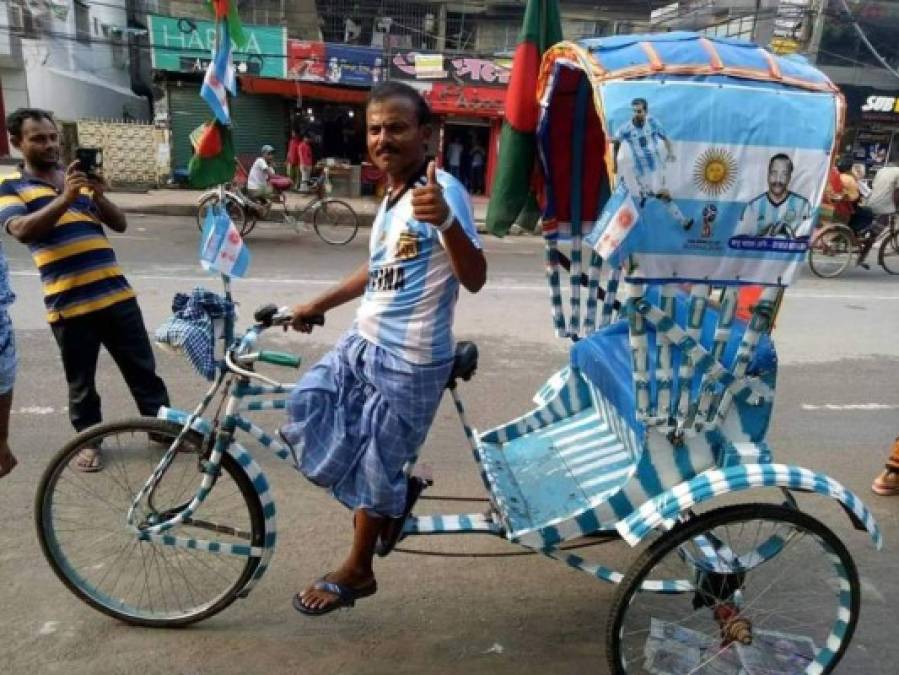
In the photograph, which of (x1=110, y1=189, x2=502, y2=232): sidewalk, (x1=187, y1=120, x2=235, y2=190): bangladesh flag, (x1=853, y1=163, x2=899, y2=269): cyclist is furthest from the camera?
(x1=110, y1=189, x2=502, y2=232): sidewalk

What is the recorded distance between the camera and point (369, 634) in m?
2.30

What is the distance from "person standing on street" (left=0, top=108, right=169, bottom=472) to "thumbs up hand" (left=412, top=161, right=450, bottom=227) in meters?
1.73

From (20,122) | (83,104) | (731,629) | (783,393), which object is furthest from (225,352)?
(83,104)

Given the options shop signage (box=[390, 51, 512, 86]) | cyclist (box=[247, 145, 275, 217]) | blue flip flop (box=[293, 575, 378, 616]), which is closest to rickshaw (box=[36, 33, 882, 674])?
blue flip flop (box=[293, 575, 378, 616])

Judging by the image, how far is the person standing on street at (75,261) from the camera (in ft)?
9.26

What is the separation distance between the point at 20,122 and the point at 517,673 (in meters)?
2.90

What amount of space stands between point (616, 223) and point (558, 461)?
120 cm

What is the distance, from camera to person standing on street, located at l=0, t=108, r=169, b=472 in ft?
9.26

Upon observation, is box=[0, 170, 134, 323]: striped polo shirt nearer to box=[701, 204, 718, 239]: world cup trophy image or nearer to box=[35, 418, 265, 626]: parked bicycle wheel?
box=[35, 418, 265, 626]: parked bicycle wheel

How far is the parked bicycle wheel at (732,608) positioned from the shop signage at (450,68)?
1564 cm

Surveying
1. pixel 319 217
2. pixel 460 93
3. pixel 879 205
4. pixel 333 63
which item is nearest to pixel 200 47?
pixel 333 63

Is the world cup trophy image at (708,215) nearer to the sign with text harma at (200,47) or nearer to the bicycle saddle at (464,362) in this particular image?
the bicycle saddle at (464,362)

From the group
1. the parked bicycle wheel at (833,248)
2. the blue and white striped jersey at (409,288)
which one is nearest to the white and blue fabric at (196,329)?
the blue and white striped jersey at (409,288)

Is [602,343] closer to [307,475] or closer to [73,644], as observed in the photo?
[307,475]
